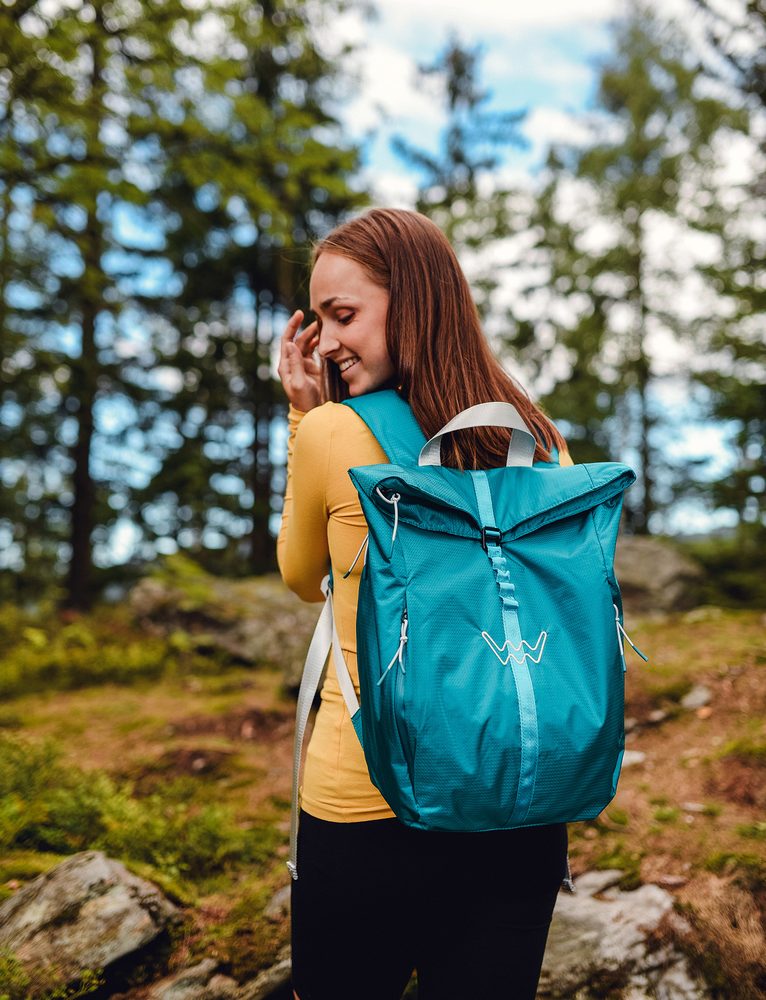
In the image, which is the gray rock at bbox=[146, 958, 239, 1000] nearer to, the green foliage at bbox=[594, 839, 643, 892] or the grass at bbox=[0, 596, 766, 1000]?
the grass at bbox=[0, 596, 766, 1000]

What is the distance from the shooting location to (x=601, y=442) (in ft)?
41.8

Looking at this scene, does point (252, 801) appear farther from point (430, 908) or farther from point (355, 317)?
point (355, 317)

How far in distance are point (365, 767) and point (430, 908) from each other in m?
0.29

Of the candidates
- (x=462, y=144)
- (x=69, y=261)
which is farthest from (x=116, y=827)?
(x=462, y=144)

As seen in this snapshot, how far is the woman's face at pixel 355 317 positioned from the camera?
1658 millimetres

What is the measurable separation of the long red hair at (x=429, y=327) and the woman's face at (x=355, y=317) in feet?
0.06

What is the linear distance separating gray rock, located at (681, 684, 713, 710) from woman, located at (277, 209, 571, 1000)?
12.4 ft

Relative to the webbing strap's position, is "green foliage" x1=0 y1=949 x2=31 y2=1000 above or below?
below

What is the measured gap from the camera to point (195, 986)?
253 cm

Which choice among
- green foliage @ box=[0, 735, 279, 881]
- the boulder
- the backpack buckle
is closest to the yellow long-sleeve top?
the backpack buckle

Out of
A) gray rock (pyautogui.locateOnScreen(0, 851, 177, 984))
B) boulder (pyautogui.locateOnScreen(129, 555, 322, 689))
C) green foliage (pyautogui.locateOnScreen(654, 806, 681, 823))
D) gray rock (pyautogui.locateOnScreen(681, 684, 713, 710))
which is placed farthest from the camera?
boulder (pyautogui.locateOnScreen(129, 555, 322, 689))

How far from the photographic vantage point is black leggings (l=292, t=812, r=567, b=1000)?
1403 mm

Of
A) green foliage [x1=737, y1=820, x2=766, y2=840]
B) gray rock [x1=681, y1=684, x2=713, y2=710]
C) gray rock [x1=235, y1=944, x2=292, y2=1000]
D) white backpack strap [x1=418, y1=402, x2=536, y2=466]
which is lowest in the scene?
gray rock [x1=235, y1=944, x2=292, y2=1000]

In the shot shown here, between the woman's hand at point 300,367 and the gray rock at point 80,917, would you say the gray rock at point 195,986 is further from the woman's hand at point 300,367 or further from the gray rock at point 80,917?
the woman's hand at point 300,367
